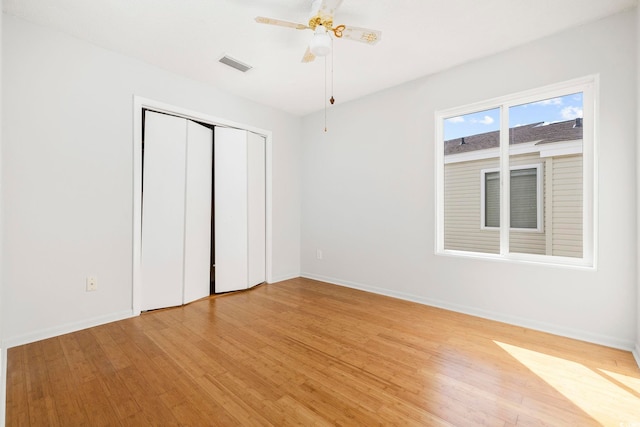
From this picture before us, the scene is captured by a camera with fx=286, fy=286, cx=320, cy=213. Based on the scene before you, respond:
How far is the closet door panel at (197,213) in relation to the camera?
3.35 m

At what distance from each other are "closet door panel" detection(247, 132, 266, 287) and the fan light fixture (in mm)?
2134

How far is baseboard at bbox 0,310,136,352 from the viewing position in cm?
225

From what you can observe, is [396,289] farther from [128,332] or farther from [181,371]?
[128,332]

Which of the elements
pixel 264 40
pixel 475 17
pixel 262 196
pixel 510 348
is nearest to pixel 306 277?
pixel 262 196

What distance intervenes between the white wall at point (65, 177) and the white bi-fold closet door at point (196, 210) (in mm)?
222

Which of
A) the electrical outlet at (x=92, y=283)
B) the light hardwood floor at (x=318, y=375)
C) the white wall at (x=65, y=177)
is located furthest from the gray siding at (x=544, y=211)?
the electrical outlet at (x=92, y=283)

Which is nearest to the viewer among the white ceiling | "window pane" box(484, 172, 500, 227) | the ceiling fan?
the ceiling fan

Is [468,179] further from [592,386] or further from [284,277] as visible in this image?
[284,277]

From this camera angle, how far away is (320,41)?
6.63 ft

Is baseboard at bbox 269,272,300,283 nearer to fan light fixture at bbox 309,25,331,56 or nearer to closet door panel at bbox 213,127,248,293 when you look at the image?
closet door panel at bbox 213,127,248,293

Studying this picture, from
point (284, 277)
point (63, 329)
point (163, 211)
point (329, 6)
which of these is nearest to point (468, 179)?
point (329, 6)

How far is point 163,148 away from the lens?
124 inches

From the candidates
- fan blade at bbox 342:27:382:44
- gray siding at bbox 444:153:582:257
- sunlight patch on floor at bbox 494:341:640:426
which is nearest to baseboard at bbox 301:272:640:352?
sunlight patch on floor at bbox 494:341:640:426

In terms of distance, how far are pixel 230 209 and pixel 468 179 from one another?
9.88 feet
